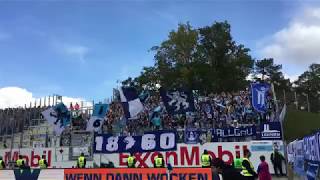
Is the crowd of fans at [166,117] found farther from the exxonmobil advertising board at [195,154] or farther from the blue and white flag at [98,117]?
the blue and white flag at [98,117]

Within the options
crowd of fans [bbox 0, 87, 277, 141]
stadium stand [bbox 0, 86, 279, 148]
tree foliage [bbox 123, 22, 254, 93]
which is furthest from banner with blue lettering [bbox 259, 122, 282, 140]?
tree foliage [bbox 123, 22, 254, 93]

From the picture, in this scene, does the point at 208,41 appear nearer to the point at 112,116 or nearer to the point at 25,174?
the point at 112,116

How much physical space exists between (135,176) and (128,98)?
1081 cm

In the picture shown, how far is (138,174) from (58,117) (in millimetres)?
13300

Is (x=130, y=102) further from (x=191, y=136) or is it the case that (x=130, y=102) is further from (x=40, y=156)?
(x=40, y=156)

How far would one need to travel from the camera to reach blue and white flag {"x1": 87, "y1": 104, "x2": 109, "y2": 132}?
2852 centimetres

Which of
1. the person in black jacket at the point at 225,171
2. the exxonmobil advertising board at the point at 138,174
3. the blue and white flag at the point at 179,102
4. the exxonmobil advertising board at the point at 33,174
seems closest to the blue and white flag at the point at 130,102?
the blue and white flag at the point at 179,102

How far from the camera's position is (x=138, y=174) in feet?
60.7

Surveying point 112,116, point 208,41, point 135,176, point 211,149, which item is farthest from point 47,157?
point 208,41

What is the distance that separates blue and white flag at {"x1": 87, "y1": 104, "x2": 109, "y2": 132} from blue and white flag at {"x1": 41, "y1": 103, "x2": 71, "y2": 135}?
251cm

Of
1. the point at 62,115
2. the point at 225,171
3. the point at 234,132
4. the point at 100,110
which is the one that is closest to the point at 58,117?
the point at 62,115

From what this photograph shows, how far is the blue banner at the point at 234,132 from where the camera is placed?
28000 millimetres

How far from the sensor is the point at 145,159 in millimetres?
28953

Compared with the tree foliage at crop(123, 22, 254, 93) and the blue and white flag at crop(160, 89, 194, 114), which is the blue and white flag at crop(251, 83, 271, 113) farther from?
the tree foliage at crop(123, 22, 254, 93)
